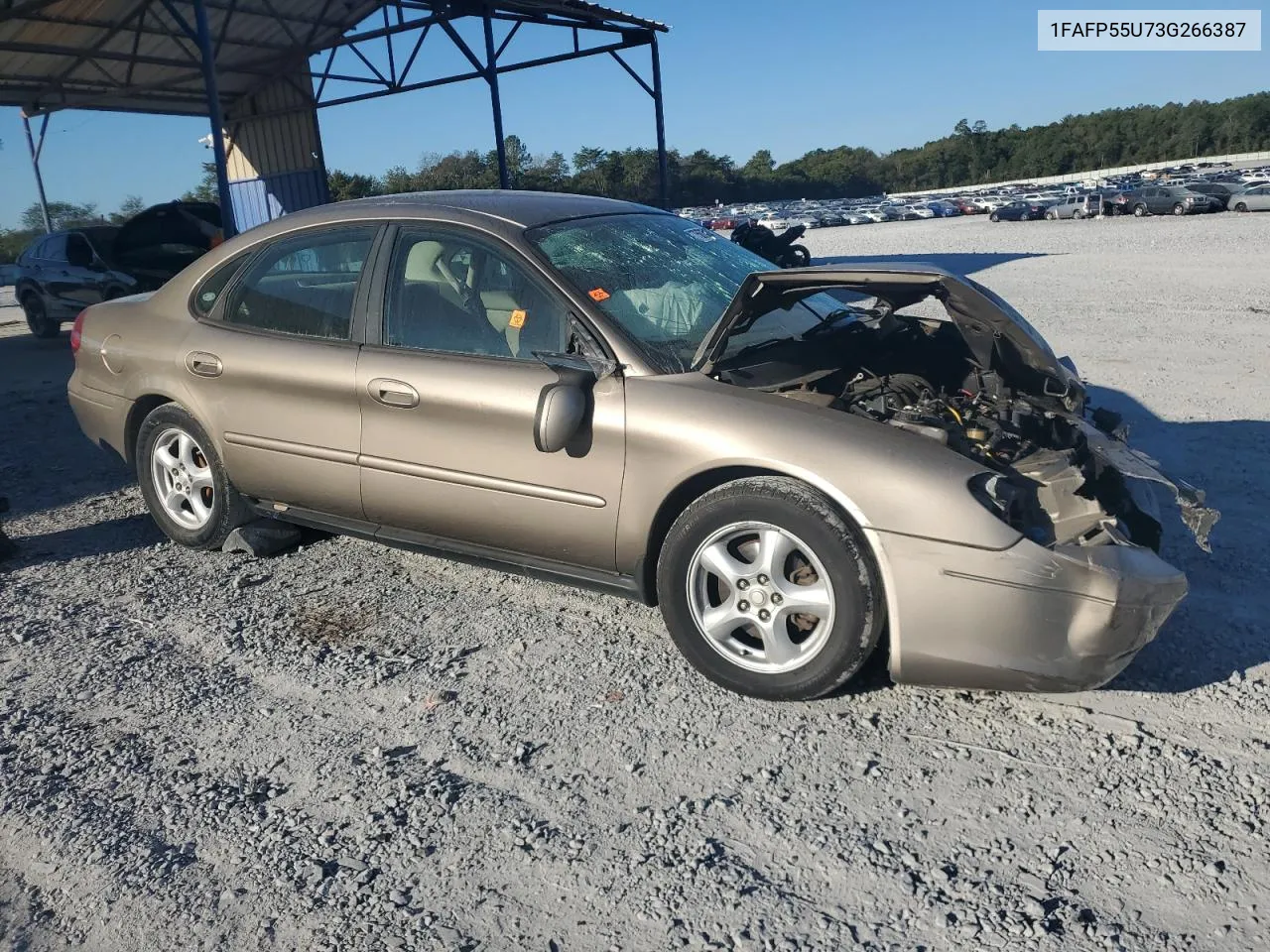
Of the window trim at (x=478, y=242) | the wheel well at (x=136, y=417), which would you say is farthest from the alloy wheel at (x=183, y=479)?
the window trim at (x=478, y=242)

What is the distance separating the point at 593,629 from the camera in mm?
3717

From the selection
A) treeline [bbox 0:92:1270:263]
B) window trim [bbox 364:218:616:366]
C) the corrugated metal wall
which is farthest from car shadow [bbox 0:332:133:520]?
treeline [bbox 0:92:1270:263]

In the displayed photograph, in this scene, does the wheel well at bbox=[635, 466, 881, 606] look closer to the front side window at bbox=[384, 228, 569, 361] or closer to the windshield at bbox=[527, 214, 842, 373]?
the windshield at bbox=[527, 214, 842, 373]

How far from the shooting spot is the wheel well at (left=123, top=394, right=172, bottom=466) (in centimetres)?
466

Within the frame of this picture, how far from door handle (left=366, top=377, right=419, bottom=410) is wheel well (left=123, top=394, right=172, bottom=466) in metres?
1.42

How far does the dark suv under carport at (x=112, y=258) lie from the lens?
40.9 feet

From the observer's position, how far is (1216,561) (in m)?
3.96

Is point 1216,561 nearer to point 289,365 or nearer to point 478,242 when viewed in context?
point 478,242

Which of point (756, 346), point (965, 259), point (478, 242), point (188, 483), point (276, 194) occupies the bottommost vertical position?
point (188, 483)

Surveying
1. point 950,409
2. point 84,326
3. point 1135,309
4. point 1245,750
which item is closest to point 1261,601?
point 1245,750

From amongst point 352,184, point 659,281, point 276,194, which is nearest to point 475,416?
point 659,281

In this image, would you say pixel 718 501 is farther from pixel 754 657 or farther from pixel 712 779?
pixel 712 779

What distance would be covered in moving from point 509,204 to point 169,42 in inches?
619

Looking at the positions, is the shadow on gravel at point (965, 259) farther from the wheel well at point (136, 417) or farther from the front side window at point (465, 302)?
the front side window at point (465, 302)
